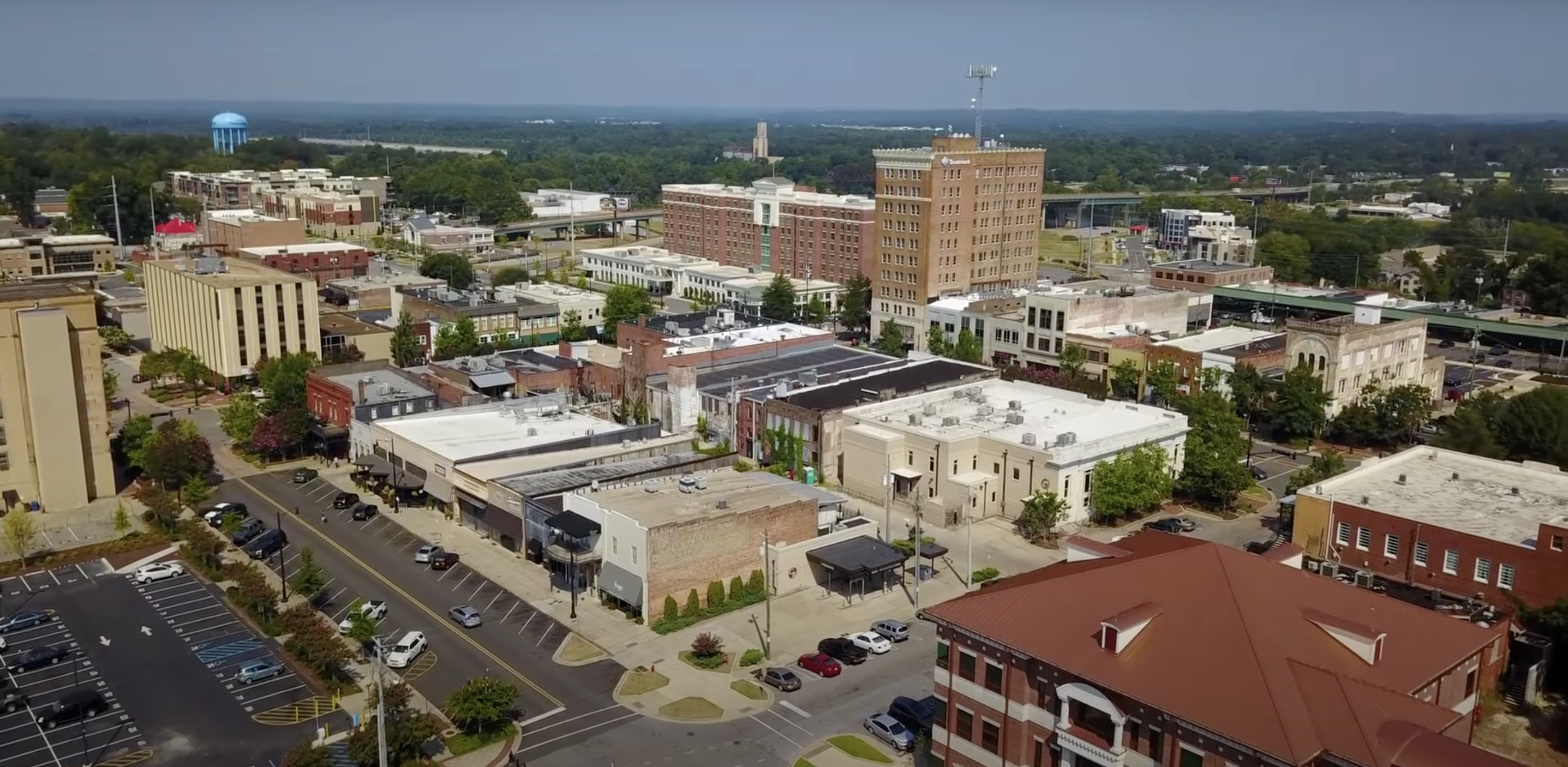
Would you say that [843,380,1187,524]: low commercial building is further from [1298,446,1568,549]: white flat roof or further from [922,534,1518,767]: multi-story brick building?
[922,534,1518,767]: multi-story brick building

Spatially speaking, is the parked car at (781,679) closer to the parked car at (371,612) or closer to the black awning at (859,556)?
the black awning at (859,556)

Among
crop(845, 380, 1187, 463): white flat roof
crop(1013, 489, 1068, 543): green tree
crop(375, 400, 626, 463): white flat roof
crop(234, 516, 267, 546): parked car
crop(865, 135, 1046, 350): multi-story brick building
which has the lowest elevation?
crop(234, 516, 267, 546): parked car

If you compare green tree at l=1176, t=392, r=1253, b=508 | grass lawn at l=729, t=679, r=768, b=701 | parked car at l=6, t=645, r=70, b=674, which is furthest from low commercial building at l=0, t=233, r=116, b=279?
green tree at l=1176, t=392, r=1253, b=508

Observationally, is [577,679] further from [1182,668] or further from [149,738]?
[1182,668]

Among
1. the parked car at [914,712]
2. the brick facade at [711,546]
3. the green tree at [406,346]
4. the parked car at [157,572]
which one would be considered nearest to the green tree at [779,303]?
the green tree at [406,346]

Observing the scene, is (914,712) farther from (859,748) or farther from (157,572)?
(157,572)
